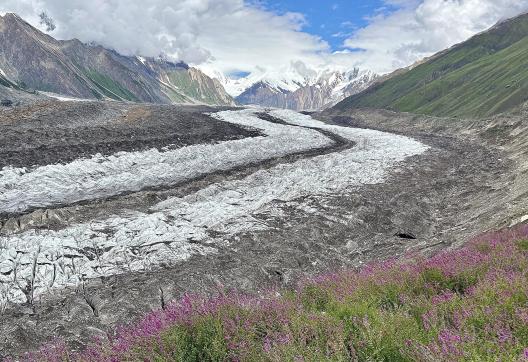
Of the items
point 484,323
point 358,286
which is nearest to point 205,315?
point 358,286

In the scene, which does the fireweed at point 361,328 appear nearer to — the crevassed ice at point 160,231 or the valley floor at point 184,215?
the valley floor at point 184,215

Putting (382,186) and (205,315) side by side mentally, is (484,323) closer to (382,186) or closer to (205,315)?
(205,315)

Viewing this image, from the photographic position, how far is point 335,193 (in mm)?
24438

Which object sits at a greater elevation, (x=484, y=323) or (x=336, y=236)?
(x=484, y=323)

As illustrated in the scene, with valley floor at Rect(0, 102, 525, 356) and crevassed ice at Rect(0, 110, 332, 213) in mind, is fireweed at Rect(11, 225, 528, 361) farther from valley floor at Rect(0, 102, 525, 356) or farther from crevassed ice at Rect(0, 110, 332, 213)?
crevassed ice at Rect(0, 110, 332, 213)

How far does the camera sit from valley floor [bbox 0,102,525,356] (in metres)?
12.6

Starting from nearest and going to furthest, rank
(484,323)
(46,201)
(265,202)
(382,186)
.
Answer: (484,323) → (46,201) → (265,202) → (382,186)

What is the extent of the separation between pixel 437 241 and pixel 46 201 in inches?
676

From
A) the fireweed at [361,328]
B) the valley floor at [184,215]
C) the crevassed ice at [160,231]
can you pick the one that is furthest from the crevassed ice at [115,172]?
the fireweed at [361,328]

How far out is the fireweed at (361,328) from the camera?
5195mm

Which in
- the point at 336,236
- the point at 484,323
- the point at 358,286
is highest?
the point at 484,323

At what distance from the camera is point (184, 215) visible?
19.6 metres

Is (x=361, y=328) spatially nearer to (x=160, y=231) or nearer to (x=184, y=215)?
(x=160, y=231)

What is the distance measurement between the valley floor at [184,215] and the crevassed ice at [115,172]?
13 centimetres
